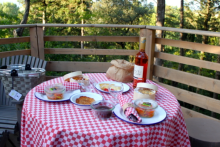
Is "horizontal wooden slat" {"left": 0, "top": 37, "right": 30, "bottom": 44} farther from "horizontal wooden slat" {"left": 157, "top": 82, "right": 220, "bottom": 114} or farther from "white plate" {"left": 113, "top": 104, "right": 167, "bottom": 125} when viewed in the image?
"horizontal wooden slat" {"left": 157, "top": 82, "right": 220, "bottom": 114}

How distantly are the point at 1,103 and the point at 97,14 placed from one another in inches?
638

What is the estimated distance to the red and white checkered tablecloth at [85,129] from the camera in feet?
3.05

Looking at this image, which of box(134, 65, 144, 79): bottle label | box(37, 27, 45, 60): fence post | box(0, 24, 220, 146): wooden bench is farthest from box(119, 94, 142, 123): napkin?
box(37, 27, 45, 60): fence post

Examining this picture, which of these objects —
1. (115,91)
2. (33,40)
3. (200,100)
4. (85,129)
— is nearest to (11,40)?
(33,40)

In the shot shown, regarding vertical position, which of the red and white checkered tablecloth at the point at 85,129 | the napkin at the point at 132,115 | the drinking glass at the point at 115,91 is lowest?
the red and white checkered tablecloth at the point at 85,129

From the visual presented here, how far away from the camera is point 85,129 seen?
3.15ft

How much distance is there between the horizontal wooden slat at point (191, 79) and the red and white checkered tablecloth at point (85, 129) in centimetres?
137

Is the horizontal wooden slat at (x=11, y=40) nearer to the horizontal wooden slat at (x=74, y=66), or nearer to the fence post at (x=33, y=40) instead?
the fence post at (x=33, y=40)

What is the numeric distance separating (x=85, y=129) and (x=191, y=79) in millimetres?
2063

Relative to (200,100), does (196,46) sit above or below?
above

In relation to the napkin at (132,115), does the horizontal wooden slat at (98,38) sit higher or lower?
higher

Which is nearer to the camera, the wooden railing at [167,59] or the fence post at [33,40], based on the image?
the wooden railing at [167,59]

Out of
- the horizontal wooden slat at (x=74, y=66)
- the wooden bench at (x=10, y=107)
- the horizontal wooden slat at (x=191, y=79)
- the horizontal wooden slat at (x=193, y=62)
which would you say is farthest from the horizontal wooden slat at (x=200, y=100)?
the wooden bench at (x=10, y=107)

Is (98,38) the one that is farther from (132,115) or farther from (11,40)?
(132,115)
